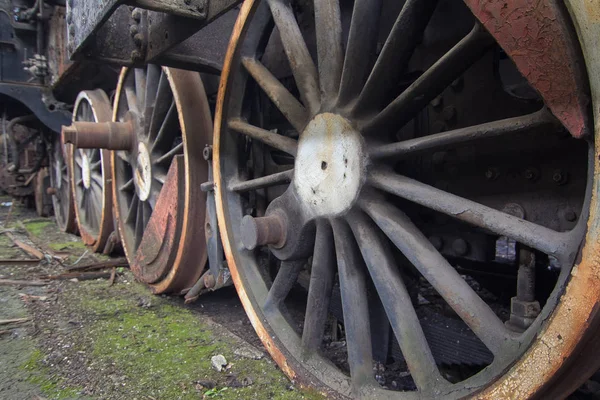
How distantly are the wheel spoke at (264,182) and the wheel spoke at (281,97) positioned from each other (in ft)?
0.59

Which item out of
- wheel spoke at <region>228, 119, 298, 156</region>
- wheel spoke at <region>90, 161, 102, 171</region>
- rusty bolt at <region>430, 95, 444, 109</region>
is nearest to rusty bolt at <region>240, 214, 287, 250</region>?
wheel spoke at <region>228, 119, 298, 156</region>

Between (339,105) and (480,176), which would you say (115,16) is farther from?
(480,176)

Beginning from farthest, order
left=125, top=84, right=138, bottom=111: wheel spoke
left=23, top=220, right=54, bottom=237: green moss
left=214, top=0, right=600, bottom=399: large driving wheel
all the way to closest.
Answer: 1. left=23, top=220, right=54, bottom=237: green moss
2. left=125, top=84, right=138, bottom=111: wheel spoke
3. left=214, top=0, right=600, bottom=399: large driving wheel

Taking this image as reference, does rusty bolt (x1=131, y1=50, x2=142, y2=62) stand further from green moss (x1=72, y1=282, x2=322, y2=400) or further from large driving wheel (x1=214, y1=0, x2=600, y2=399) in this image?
green moss (x1=72, y1=282, x2=322, y2=400)

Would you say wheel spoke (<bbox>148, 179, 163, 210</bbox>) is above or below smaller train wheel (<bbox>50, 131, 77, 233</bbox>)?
above

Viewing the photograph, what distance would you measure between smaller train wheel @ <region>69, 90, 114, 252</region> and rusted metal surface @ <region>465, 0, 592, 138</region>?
10.7ft

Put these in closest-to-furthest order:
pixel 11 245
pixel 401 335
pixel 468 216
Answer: pixel 468 216
pixel 401 335
pixel 11 245

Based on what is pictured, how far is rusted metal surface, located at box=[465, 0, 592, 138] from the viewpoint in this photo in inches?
34.5

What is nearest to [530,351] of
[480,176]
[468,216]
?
[468,216]

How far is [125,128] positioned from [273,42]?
1.42 metres

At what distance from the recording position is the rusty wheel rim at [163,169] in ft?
7.84

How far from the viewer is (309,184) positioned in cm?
165

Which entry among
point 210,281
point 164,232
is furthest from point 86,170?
point 210,281

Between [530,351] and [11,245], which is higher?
[530,351]
